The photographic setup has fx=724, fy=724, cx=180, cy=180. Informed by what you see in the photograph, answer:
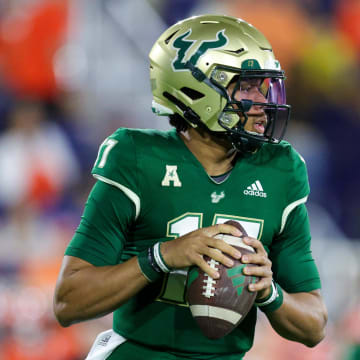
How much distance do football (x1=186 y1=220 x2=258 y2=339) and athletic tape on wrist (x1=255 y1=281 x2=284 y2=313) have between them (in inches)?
4.1

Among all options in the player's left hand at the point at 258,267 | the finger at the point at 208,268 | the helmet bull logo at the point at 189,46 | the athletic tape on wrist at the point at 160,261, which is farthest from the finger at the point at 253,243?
the helmet bull logo at the point at 189,46

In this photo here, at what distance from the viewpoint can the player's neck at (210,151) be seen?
220 cm

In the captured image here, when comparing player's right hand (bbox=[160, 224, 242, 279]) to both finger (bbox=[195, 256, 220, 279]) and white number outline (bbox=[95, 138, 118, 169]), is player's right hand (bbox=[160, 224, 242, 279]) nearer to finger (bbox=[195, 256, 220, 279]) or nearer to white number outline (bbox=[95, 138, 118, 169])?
finger (bbox=[195, 256, 220, 279])

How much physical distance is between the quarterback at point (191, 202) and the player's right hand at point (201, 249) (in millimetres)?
54

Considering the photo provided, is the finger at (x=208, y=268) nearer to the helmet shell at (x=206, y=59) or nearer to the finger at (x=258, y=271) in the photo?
the finger at (x=258, y=271)

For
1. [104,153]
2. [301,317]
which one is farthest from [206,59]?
[301,317]

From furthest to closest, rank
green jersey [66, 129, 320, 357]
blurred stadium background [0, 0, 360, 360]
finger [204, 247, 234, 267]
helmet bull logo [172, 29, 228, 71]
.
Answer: blurred stadium background [0, 0, 360, 360]
helmet bull logo [172, 29, 228, 71]
green jersey [66, 129, 320, 357]
finger [204, 247, 234, 267]

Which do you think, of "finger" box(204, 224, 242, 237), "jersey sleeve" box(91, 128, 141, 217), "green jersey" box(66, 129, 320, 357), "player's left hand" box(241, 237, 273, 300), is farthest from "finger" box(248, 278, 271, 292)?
"jersey sleeve" box(91, 128, 141, 217)

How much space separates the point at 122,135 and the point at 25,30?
335 cm

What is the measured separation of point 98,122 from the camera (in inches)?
208

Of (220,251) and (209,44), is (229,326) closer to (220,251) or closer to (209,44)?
(220,251)

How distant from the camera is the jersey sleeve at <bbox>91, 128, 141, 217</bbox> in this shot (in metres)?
2.05

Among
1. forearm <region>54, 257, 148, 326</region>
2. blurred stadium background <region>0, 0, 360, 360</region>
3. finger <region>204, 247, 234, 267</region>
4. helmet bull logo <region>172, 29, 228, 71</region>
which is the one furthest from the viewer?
blurred stadium background <region>0, 0, 360, 360</region>

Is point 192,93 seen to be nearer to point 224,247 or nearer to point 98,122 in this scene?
point 224,247
